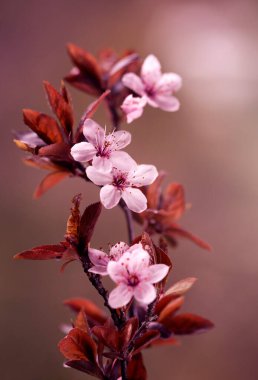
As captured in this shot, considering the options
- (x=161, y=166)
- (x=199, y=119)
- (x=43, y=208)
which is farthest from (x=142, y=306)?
(x=199, y=119)

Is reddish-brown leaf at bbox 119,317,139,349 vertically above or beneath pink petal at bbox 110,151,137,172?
beneath

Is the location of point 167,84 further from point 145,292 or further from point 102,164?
point 145,292

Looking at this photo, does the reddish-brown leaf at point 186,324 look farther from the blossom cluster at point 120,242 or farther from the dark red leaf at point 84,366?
the dark red leaf at point 84,366

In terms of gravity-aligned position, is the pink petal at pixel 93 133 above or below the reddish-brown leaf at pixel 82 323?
above

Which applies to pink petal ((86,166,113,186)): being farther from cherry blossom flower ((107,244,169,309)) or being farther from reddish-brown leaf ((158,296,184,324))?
reddish-brown leaf ((158,296,184,324))

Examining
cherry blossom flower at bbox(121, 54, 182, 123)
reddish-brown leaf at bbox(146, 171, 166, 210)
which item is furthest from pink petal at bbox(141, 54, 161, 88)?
reddish-brown leaf at bbox(146, 171, 166, 210)

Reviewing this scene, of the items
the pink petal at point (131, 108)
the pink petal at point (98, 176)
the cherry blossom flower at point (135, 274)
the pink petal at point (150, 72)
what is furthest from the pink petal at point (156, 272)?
the pink petal at point (150, 72)
